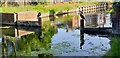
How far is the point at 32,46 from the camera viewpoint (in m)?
6.28

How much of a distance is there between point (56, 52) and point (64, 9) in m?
10.5

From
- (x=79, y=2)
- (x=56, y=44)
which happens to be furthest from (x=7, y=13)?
(x=79, y=2)

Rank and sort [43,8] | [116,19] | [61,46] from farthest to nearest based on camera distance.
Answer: [43,8] → [61,46] → [116,19]

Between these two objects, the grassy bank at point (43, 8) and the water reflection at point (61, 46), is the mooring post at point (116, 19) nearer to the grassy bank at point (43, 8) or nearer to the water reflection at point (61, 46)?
the water reflection at point (61, 46)

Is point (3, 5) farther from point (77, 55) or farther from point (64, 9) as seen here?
point (77, 55)

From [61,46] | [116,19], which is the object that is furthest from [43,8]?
[116,19]

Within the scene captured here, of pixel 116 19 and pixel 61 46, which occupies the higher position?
pixel 116 19

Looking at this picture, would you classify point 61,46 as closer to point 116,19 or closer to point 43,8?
point 116,19

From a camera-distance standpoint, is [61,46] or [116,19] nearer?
[116,19]

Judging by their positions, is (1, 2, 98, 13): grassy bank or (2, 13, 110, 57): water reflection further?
(1, 2, 98, 13): grassy bank

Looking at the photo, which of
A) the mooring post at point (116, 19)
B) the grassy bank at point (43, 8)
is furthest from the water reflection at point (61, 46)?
the grassy bank at point (43, 8)

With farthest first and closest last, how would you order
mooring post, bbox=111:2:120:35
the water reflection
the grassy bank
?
the grassy bank < mooring post, bbox=111:2:120:35 < the water reflection

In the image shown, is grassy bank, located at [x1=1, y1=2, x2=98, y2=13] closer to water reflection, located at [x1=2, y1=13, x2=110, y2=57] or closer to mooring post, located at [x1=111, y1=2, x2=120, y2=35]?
water reflection, located at [x1=2, y1=13, x2=110, y2=57]

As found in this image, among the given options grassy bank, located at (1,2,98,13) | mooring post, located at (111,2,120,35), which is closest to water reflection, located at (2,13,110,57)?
mooring post, located at (111,2,120,35)
